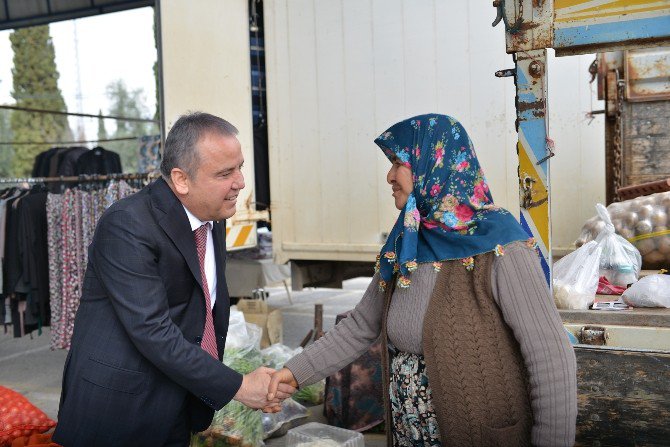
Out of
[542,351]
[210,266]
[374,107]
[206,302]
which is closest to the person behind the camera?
[542,351]

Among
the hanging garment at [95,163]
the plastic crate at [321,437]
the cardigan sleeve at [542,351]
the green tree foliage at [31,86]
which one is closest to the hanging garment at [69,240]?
the plastic crate at [321,437]

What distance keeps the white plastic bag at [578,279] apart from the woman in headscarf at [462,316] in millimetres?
1008

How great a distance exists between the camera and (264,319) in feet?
20.4

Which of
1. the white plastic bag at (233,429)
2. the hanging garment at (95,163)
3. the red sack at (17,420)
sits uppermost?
the hanging garment at (95,163)

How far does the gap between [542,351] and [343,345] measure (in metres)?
0.85

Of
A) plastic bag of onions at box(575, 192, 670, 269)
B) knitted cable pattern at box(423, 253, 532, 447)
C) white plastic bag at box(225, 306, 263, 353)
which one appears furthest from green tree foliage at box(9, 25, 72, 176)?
knitted cable pattern at box(423, 253, 532, 447)

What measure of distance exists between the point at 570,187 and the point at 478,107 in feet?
Result: 3.03

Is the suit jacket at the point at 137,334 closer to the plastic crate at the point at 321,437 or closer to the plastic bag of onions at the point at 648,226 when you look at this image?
the plastic crate at the point at 321,437

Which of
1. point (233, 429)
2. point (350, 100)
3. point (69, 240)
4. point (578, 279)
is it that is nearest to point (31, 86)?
point (69, 240)

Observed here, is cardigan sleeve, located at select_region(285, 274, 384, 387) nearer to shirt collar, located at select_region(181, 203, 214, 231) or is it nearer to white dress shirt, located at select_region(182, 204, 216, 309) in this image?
white dress shirt, located at select_region(182, 204, 216, 309)

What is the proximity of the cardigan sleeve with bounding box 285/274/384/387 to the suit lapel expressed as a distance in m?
0.58

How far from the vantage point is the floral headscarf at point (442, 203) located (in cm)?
212

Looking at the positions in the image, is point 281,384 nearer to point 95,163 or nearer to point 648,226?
point 648,226

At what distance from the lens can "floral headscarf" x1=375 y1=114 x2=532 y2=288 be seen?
212 cm
